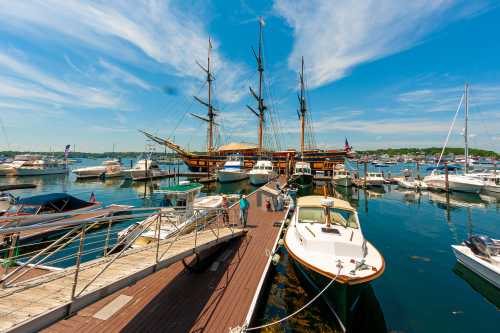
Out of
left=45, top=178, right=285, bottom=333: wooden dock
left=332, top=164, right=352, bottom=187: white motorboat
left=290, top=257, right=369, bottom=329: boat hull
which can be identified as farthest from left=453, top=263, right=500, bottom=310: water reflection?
left=332, top=164, right=352, bottom=187: white motorboat

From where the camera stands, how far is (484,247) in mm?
9234

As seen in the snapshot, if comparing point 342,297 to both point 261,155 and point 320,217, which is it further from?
point 261,155

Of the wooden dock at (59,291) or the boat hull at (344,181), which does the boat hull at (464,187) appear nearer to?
the boat hull at (344,181)

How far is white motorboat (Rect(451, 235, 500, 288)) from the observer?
8.45 meters

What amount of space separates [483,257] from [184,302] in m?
12.4

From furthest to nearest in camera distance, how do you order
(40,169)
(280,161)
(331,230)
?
(280,161)
(40,169)
(331,230)

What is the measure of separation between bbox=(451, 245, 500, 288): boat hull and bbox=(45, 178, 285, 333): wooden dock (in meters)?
8.92

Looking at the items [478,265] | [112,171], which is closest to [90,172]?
[112,171]

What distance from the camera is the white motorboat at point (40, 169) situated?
49625mm

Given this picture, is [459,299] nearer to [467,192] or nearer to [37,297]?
[37,297]

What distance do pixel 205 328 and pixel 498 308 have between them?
34.9 feet

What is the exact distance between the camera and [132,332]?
495 cm

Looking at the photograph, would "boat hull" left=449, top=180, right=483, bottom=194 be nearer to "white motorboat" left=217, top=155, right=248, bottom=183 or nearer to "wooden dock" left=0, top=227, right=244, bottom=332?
"white motorboat" left=217, top=155, right=248, bottom=183

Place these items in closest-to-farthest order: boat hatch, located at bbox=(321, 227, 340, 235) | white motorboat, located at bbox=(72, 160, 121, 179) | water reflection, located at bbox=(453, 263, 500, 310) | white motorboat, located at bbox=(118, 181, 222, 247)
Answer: boat hatch, located at bbox=(321, 227, 340, 235) < water reflection, located at bbox=(453, 263, 500, 310) < white motorboat, located at bbox=(118, 181, 222, 247) < white motorboat, located at bbox=(72, 160, 121, 179)
